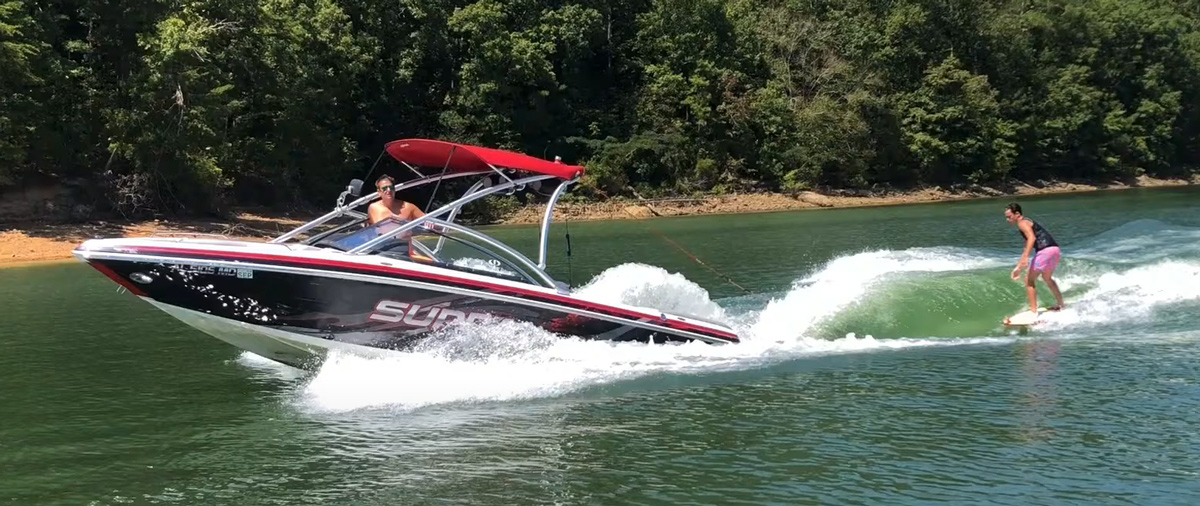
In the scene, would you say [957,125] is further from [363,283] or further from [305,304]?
[305,304]

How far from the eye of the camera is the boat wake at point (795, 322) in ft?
32.3

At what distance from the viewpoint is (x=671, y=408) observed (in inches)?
351

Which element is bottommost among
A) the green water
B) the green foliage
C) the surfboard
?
the green water

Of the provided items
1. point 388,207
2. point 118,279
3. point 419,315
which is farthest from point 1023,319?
point 118,279

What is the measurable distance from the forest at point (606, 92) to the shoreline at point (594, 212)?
1367 mm

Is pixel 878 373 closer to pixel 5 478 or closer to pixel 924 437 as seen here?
pixel 924 437

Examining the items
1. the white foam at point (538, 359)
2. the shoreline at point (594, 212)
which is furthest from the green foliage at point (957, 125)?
the white foam at point (538, 359)

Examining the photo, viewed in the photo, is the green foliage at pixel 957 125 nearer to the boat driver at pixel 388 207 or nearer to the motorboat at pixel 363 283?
the motorboat at pixel 363 283

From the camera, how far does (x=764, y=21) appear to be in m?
58.2

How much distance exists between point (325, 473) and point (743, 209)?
42536mm

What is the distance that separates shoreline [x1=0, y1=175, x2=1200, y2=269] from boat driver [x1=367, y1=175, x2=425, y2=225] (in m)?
9.90

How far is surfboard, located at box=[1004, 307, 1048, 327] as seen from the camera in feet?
43.2

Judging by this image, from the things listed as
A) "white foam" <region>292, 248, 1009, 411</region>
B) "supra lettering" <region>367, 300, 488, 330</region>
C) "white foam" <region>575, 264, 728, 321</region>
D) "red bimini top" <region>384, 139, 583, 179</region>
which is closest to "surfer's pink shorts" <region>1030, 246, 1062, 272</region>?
"white foam" <region>292, 248, 1009, 411</region>

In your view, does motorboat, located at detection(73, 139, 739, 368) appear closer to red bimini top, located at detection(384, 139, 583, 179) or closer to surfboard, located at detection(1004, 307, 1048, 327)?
red bimini top, located at detection(384, 139, 583, 179)
